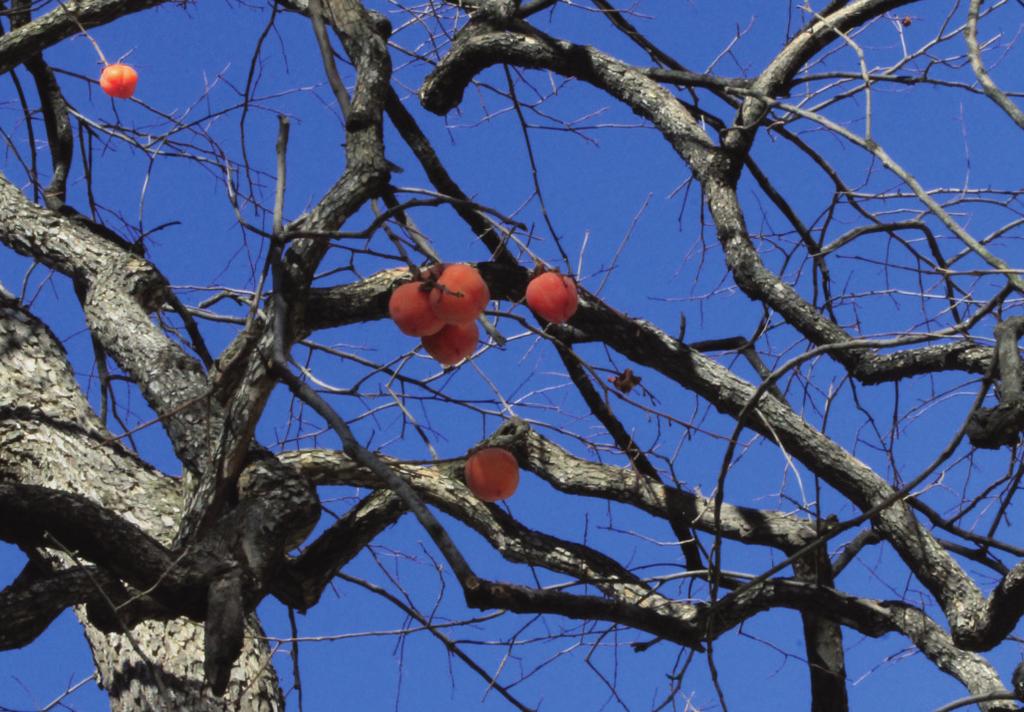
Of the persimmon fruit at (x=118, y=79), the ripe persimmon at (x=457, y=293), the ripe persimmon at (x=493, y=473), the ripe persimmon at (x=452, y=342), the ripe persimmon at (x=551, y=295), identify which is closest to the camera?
the ripe persimmon at (x=457, y=293)

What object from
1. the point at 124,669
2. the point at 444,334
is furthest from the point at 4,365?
the point at 444,334

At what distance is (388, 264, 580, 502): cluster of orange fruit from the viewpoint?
2164 millimetres

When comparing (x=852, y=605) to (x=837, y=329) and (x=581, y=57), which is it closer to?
(x=837, y=329)

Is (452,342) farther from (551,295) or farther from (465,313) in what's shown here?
(551,295)

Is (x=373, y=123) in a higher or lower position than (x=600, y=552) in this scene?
higher

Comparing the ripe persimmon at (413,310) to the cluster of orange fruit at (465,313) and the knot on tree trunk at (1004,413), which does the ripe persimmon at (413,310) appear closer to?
the cluster of orange fruit at (465,313)

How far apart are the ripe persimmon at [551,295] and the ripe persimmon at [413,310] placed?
1.09 ft

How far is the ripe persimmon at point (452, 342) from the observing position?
7.63 feet

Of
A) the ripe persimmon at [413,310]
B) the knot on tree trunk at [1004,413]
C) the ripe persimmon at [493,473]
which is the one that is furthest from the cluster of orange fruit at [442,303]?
the knot on tree trunk at [1004,413]

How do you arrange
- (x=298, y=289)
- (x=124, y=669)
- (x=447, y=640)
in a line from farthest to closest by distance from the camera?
(x=124, y=669) → (x=298, y=289) → (x=447, y=640)

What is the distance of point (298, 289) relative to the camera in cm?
246

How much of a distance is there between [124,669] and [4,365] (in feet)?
2.99

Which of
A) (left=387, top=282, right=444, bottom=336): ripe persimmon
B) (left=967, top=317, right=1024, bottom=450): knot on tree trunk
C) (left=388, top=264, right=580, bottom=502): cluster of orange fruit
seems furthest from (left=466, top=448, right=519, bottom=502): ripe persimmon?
(left=967, top=317, right=1024, bottom=450): knot on tree trunk

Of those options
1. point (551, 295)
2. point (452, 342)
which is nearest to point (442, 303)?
point (452, 342)
